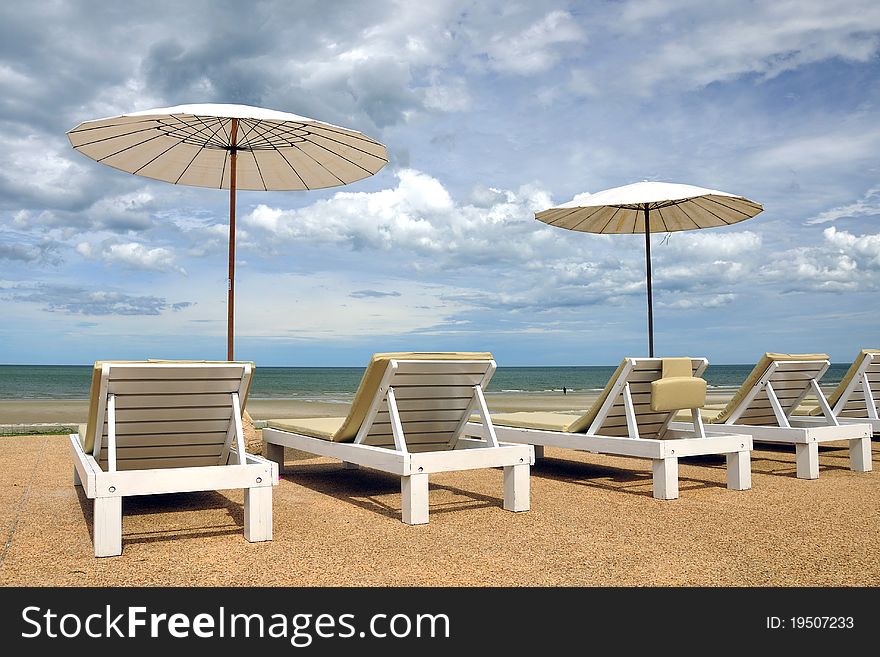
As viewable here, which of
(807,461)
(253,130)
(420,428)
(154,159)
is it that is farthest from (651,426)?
(154,159)

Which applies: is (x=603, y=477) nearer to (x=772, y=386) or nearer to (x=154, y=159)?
(x=772, y=386)

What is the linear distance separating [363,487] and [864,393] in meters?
5.40

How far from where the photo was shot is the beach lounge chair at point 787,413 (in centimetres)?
603

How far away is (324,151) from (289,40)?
4.57 ft

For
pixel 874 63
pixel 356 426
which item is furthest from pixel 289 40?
pixel 874 63

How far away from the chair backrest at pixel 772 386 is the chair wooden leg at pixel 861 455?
0.63 meters

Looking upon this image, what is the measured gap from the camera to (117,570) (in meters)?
3.32

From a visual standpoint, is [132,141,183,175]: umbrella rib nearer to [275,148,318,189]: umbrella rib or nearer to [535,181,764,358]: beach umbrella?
[275,148,318,189]: umbrella rib

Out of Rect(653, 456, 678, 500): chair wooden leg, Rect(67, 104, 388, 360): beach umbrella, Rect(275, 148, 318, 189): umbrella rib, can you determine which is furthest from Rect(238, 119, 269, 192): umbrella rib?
Rect(653, 456, 678, 500): chair wooden leg

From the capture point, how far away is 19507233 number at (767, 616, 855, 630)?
8.18ft

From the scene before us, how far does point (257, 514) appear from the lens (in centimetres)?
392

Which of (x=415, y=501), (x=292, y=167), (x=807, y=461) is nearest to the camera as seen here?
(x=415, y=501)

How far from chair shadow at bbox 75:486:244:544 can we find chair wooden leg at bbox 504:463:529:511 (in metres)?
1.74

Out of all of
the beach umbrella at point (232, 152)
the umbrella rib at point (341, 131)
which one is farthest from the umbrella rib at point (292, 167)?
the umbrella rib at point (341, 131)
